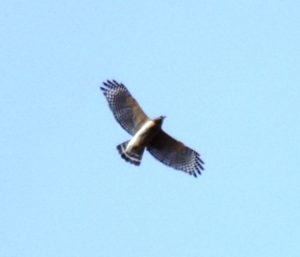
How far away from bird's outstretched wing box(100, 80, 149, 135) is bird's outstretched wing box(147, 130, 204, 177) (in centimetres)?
49

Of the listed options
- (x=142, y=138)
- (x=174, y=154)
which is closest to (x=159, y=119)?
(x=142, y=138)

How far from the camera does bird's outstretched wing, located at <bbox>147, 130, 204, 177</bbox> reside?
16297mm

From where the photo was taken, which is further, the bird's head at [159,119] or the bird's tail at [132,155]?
the bird's tail at [132,155]

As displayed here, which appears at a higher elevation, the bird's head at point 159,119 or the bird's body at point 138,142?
the bird's head at point 159,119

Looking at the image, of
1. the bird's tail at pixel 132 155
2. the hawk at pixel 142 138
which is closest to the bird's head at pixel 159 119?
the hawk at pixel 142 138

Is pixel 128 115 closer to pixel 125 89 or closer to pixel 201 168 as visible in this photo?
pixel 125 89

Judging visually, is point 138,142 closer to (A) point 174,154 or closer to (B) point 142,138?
(B) point 142,138

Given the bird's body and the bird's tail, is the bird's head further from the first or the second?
the bird's tail

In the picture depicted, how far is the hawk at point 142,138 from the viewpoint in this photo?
52.5 feet

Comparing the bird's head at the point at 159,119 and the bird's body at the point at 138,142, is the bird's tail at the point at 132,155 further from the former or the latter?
the bird's head at the point at 159,119

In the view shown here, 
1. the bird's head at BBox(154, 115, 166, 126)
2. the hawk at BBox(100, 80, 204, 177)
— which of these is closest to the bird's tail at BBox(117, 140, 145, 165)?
the hawk at BBox(100, 80, 204, 177)

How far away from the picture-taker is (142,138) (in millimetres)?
16031

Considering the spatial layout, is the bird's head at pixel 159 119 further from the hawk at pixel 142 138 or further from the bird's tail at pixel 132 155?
the bird's tail at pixel 132 155

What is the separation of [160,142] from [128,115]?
33.2 inches
